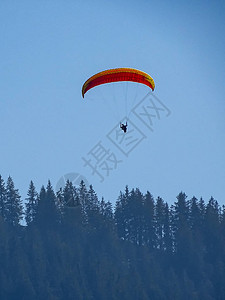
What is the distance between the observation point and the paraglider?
4077 inches

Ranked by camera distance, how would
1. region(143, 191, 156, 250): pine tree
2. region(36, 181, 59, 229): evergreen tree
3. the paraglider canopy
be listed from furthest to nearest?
region(143, 191, 156, 250): pine tree → region(36, 181, 59, 229): evergreen tree → the paraglider canopy

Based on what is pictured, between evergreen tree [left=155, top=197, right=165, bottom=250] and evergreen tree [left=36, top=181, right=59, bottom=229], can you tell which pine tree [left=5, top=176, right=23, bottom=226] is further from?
evergreen tree [left=155, top=197, right=165, bottom=250]

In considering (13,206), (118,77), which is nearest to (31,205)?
(13,206)

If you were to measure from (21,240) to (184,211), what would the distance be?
2612 cm

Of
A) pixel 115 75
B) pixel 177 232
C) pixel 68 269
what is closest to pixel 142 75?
pixel 115 75

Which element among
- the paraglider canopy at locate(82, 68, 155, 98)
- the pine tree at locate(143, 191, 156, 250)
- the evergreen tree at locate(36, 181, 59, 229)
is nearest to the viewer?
the paraglider canopy at locate(82, 68, 155, 98)

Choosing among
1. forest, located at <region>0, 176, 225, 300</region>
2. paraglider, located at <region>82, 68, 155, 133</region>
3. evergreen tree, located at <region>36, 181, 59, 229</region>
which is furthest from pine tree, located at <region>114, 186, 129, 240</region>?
paraglider, located at <region>82, 68, 155, 133</region>

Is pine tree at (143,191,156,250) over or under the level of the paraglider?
over

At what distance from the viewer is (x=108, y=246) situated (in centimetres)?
15000

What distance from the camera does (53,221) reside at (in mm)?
151500

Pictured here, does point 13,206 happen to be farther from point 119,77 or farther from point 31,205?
point 119,77

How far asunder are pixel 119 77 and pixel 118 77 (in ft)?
0.32

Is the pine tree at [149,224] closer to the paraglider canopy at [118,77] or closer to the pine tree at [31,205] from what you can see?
the pine tree at [31,205]

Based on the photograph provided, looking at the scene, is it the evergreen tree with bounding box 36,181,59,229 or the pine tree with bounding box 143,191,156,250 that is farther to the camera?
the pine tree with bounding box 143,191,156,250
